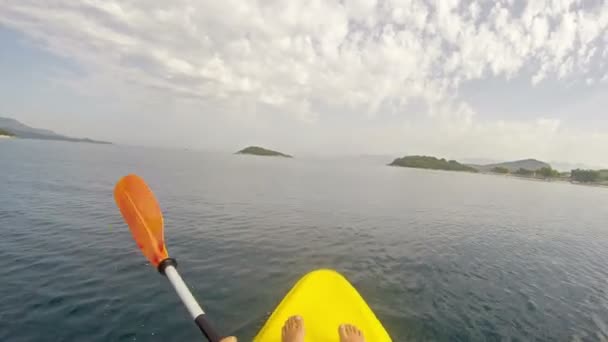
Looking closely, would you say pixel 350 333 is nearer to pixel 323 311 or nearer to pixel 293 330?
pixel 323 311

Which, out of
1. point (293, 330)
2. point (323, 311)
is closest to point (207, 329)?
point (293, 330)

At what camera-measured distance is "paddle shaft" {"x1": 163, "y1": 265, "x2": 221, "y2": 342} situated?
10.9 feet

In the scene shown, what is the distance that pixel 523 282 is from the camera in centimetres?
1212

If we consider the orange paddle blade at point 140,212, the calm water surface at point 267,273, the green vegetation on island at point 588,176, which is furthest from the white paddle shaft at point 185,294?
the green vegetation on island at point 588,176

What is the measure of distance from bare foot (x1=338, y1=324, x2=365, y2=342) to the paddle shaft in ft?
8.11

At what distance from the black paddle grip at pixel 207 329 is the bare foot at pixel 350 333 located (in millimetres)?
2465

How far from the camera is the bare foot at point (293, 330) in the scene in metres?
4.67

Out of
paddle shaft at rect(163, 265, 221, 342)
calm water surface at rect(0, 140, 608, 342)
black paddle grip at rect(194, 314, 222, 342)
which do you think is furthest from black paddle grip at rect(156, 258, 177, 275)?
calm water surface at rect(0, 140, 608, 342)

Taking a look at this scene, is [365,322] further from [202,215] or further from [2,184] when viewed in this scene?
[2,184]

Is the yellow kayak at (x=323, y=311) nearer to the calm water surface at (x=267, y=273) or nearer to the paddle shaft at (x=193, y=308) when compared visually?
the paddle shaft at (x=193, y=308)

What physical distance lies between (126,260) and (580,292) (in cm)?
1869

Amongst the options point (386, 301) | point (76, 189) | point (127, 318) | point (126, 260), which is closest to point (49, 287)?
point (126, 260)

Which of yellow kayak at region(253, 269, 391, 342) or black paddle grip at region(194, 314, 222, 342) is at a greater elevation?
black paddle grip at region(194, 314, 222, 342)

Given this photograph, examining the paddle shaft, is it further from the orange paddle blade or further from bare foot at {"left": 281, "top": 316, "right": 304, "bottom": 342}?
bare foot at {"left": 281, "top": 316, "right": 304, "bottom": 342}
